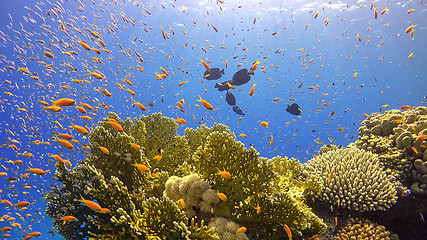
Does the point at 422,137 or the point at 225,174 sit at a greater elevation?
the point at 422,137

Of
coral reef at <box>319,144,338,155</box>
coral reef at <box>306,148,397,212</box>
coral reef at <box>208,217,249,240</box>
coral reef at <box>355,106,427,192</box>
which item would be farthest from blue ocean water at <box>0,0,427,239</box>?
coral reef at <box>208,217,249,240</box>

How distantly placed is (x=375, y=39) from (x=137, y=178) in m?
59.0

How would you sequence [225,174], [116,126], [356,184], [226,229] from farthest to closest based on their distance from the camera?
[356,184] < [116,126] < [225,174] < [226,229]

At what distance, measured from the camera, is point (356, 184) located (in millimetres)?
4938

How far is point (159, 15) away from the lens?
42.5 meters

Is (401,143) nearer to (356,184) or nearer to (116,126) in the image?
(356,184)

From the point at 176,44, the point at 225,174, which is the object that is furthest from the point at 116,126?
the point at 176,44

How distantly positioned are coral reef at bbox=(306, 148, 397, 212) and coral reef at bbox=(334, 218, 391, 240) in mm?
300

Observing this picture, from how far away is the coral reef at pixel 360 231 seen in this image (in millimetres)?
4246

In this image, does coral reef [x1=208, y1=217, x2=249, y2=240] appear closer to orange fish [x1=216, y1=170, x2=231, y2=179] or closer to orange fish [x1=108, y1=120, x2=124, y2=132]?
orange fish [x1=216, y1=170, x2=231, y2=179]

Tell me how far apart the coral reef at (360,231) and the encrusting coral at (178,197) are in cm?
122

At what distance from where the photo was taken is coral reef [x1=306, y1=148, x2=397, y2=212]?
15.5ft

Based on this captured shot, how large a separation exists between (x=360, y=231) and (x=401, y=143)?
3354 millimetres

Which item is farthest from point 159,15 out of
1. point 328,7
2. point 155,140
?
point 155,140
